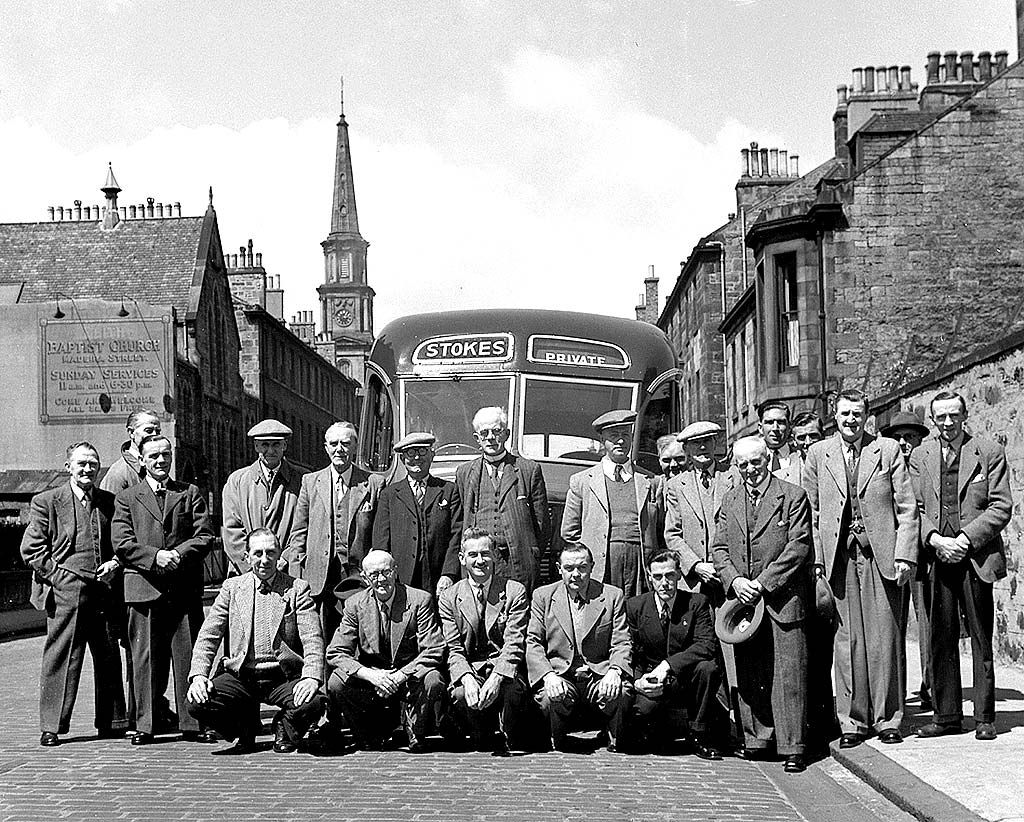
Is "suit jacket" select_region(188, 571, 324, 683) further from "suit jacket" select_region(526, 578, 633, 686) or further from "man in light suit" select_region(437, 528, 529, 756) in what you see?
"suit jacket" select_region(526, 578, 633, 686)

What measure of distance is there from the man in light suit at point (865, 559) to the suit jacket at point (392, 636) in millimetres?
2707

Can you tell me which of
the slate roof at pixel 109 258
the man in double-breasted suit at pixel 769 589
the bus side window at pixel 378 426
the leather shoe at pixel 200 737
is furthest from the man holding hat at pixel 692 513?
the slate roof at pixel 109 258

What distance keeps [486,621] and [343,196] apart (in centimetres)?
14121

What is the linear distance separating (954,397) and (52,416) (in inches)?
1529

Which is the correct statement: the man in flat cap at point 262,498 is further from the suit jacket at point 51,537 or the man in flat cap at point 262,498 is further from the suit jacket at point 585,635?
the suit jacket at point 585,635

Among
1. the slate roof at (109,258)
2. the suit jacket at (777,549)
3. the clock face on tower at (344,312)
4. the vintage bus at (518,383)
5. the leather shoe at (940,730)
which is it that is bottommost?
the leather shoe at (940,730)

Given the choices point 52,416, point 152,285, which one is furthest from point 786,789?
point 152,285

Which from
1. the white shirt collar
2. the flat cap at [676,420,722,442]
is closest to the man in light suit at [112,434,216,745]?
the white shirt collar

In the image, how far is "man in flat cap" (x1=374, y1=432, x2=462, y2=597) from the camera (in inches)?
399

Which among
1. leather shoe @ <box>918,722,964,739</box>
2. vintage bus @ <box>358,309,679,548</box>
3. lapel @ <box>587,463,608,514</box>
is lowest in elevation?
leather shoe @ <box>918,722,964,739</box>

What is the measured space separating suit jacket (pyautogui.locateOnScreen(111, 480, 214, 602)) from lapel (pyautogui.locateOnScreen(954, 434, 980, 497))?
5.26m

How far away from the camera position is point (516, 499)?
1052 cm

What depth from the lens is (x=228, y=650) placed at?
945 centimetres

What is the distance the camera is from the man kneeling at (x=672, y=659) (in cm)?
903
